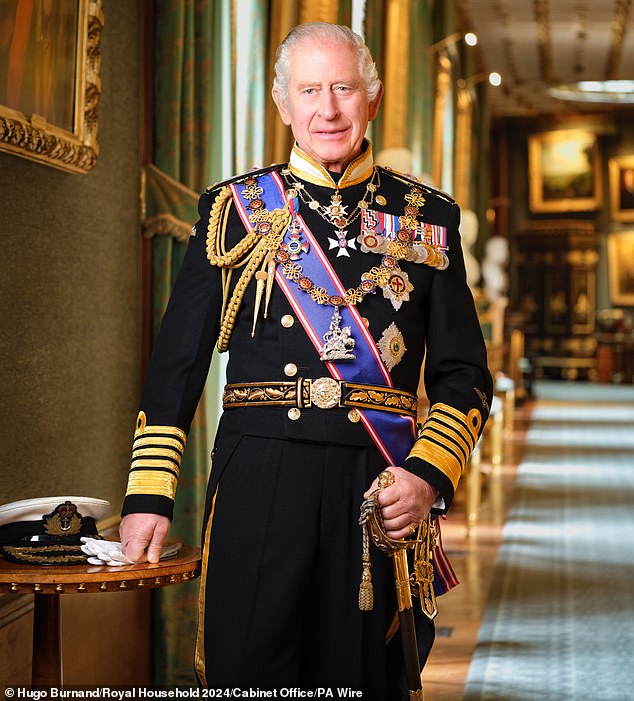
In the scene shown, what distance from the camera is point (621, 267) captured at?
83.1 feet

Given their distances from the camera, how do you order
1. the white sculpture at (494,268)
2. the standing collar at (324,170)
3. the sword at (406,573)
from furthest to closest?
the white sculpture at (494,268)
the standing collar at (324,170)
the sword at (406,573)

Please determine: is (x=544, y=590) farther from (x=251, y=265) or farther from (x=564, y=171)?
(x=564, y=171)

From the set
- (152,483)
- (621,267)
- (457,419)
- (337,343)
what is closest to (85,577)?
(152,483)

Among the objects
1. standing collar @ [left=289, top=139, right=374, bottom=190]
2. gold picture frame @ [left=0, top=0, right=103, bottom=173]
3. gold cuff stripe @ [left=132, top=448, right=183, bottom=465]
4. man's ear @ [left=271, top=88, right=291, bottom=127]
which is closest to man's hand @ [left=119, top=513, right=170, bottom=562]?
gold cuff stripe @ [left=132, top=448, right=183, bottom=465]

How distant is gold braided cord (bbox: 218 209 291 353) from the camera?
95.6 inches

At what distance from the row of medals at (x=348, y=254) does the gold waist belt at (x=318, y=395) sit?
61 mm

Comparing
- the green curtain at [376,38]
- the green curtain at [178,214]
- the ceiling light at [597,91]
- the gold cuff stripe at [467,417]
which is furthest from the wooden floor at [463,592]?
the ceiling light at [597,91]

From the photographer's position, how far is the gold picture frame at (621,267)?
2528 centimetres

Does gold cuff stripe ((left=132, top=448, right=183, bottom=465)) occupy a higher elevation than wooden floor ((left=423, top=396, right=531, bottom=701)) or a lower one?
higher

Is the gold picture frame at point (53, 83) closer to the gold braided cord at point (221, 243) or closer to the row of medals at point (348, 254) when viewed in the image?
the gold braided cord at point (221, 243)

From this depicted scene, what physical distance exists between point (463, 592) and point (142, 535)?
4.32 metres

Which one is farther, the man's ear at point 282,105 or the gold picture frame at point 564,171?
the gold picture frame at point 564,171

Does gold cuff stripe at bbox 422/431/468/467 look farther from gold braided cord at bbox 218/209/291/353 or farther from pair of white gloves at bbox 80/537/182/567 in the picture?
pair of white gloves at bbox 80/537/182/567

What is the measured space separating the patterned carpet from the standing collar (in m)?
2.78
